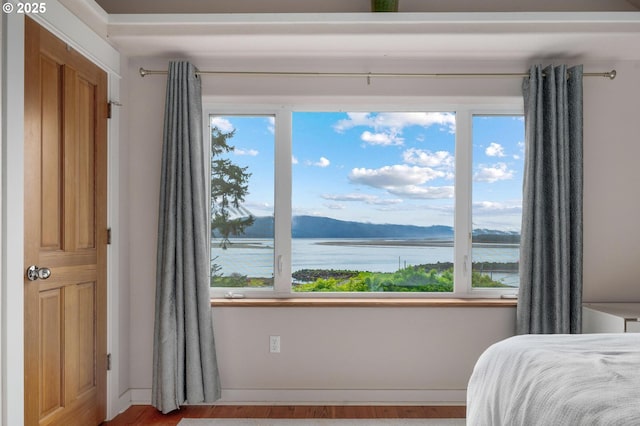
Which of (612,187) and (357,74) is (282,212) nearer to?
(357,74)

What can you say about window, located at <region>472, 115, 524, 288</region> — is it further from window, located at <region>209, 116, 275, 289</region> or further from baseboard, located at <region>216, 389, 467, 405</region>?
window, located at <region>209, 116, 275, 289</region>

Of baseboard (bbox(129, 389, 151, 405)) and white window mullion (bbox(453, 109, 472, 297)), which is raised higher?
white window mullion (bbox(453, 109, 472, 297))

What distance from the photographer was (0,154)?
2088 mm

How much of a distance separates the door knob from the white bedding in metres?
1.89

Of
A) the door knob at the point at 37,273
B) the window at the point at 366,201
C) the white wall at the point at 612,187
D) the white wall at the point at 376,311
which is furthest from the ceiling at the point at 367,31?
the door knob at the point at 37,273

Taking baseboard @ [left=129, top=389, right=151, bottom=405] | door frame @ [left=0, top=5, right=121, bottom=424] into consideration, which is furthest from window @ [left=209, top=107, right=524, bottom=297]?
door frame @ [left=0, top=5, right=121, bottom=424]

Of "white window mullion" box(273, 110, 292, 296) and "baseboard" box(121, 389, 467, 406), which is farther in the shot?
"white window mullion" box(273, 110, 292, 296)

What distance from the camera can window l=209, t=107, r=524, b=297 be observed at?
3.59 meters

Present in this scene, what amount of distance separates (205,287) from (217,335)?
368 millimetres

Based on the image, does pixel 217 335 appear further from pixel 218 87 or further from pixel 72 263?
pixel 218 87

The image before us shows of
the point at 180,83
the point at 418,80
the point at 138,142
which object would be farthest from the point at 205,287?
the point at 418,80

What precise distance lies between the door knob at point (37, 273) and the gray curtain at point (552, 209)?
2676mm

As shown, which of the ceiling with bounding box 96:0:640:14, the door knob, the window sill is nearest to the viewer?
the door knob

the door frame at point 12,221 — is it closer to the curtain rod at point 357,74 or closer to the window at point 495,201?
the curtain rod at point 357,74
